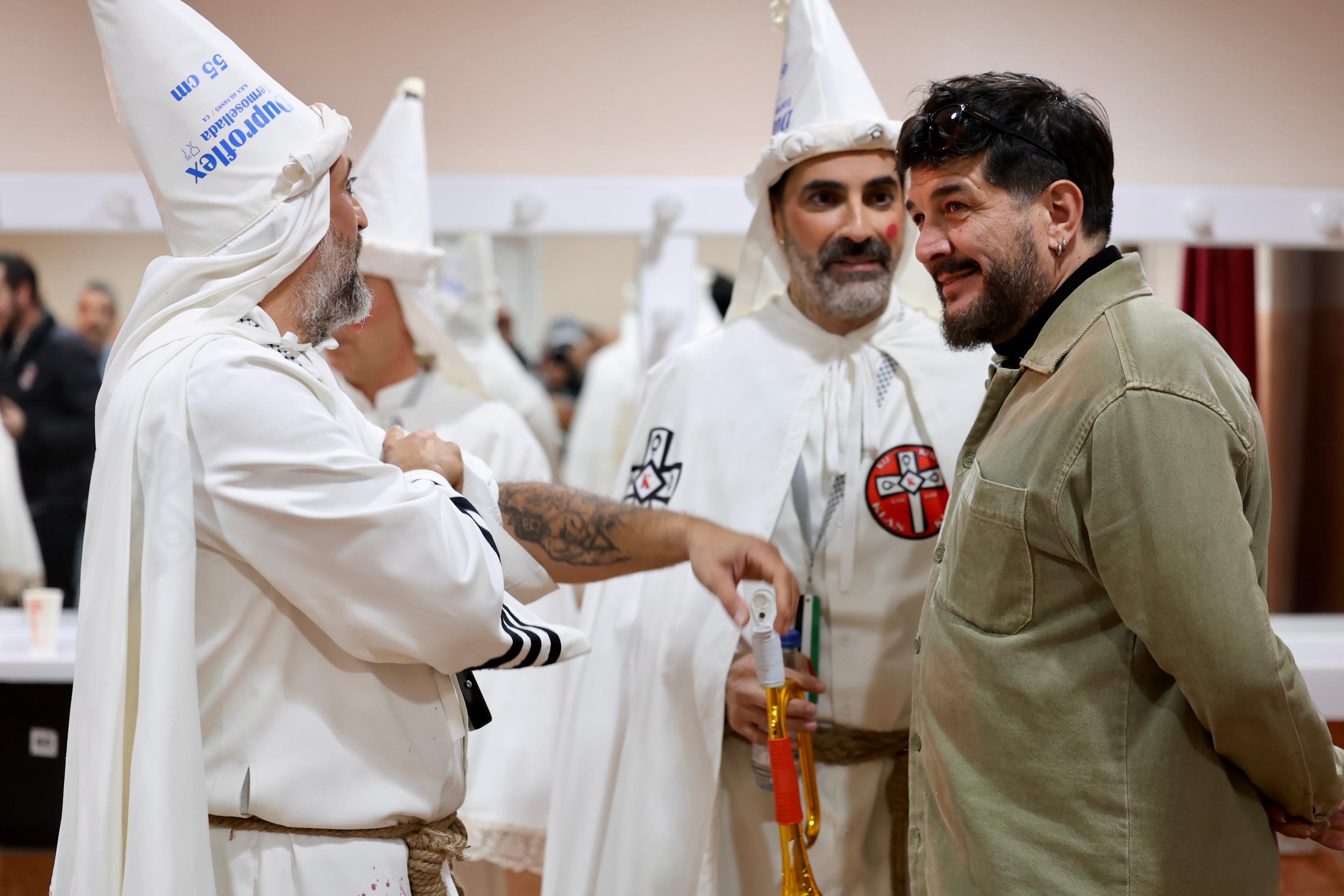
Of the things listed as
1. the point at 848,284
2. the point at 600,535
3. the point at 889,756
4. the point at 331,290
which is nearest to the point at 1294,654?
the point at 889,756

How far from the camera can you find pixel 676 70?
3754mm

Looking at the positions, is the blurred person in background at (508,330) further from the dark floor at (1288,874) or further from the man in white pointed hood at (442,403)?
the dark floor at (1288,874)

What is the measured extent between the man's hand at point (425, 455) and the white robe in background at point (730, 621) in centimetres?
71

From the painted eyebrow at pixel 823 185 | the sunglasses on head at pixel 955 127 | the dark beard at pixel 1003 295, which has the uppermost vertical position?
the painted eyebrow at pixel 823 185

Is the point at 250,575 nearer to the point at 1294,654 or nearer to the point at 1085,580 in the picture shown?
the point at 1085,580

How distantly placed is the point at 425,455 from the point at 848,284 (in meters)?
1.08

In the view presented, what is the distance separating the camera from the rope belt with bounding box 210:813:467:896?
5.19 ft

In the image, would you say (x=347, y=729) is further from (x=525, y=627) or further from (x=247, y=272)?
(x=247, y=272)

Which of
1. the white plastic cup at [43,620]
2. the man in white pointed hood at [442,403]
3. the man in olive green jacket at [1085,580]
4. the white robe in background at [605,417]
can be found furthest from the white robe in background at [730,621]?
the white plastic cup at [43,620]

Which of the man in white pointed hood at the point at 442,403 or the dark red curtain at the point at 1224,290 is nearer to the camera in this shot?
the man in white pointed hood at the point at 442,403

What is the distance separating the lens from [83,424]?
431 cm

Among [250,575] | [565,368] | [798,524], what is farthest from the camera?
[565,368]

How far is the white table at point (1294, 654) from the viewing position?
303 cm

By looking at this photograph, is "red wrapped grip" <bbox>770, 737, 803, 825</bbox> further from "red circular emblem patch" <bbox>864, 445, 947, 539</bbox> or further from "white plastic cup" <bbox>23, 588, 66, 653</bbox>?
"white plastic cup" <bbox>23, 588, 66, 653</bbox>
